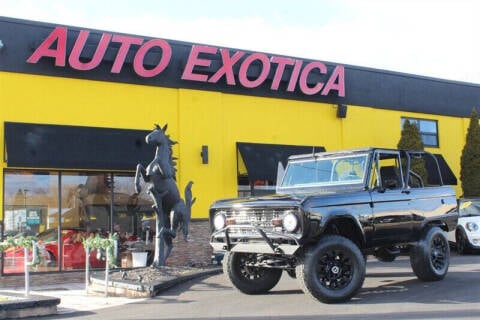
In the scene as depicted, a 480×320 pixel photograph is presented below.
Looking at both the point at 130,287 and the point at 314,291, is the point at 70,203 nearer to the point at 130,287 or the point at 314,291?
the point at 130,287

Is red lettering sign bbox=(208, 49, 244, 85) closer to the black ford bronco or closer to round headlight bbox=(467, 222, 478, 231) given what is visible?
the black ford bronco

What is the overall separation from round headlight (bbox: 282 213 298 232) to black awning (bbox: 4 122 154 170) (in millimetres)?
7757

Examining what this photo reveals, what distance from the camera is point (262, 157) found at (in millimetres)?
17562

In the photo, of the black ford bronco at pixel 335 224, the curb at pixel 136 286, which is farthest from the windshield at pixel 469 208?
the curb at pixel 136 286

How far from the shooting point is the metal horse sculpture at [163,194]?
12.2 meters

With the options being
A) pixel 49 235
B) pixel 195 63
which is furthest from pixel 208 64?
pixel 49 235

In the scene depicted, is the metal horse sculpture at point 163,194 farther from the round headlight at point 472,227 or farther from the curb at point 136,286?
the round headlight at point 472,227

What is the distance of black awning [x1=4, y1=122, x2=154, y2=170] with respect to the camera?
14.1 m

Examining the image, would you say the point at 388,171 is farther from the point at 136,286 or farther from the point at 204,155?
the point at 204,155

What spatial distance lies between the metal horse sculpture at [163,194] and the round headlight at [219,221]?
10.1 feet

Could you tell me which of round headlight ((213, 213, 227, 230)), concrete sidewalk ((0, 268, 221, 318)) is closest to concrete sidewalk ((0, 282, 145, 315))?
concrete sidewalk ((0, 268, 221, 318))

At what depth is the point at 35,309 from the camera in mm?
8695

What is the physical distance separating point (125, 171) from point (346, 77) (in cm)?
810

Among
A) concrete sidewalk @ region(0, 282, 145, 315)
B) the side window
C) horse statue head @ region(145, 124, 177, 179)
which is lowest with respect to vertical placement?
concrete sidewalk @ region(0, 282, 145, 315)
